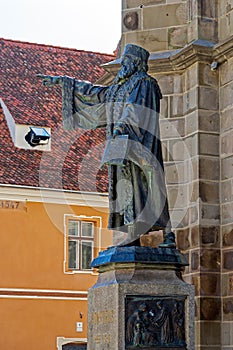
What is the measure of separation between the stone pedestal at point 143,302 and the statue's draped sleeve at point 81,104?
4.46 ft

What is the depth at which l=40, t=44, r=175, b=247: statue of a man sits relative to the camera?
26.7 feet

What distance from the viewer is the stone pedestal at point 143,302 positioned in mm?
7707

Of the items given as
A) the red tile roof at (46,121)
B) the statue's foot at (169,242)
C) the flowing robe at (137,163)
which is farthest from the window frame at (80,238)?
the statue's foot at (169,242)

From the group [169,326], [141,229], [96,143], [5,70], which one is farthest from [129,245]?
[5,70]

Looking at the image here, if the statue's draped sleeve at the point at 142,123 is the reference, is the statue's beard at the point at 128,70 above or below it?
above

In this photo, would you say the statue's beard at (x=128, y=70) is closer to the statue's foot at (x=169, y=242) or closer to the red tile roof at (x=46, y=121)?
the statue's foot at (x=169, y=242)

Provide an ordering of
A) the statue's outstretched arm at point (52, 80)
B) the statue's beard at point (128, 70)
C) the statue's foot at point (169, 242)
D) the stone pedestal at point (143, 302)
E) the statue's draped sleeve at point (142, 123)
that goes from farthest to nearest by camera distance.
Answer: the statue's outstretched arm at point (52, 80), the statue's beard at point (128, 70), the statue's draped sleeve at point (142, 123), the statue's foot at point (169, 242), the stone pedestal at point (143, 302)

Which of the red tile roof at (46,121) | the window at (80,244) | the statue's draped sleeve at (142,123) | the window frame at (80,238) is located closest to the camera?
the statue's draped sleeve at (142,123)

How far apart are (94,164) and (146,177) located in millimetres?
13638

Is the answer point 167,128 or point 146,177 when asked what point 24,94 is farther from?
point 146,177

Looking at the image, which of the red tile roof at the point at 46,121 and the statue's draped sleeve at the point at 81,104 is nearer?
the statue's draped sleeve at the point at 81,104

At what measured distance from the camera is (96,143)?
2334 centimetres

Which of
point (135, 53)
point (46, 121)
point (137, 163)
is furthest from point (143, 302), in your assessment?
point (46, 121)

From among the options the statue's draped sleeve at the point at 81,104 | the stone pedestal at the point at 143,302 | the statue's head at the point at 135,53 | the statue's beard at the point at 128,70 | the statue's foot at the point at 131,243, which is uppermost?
the statue's head at the point at 135,53
